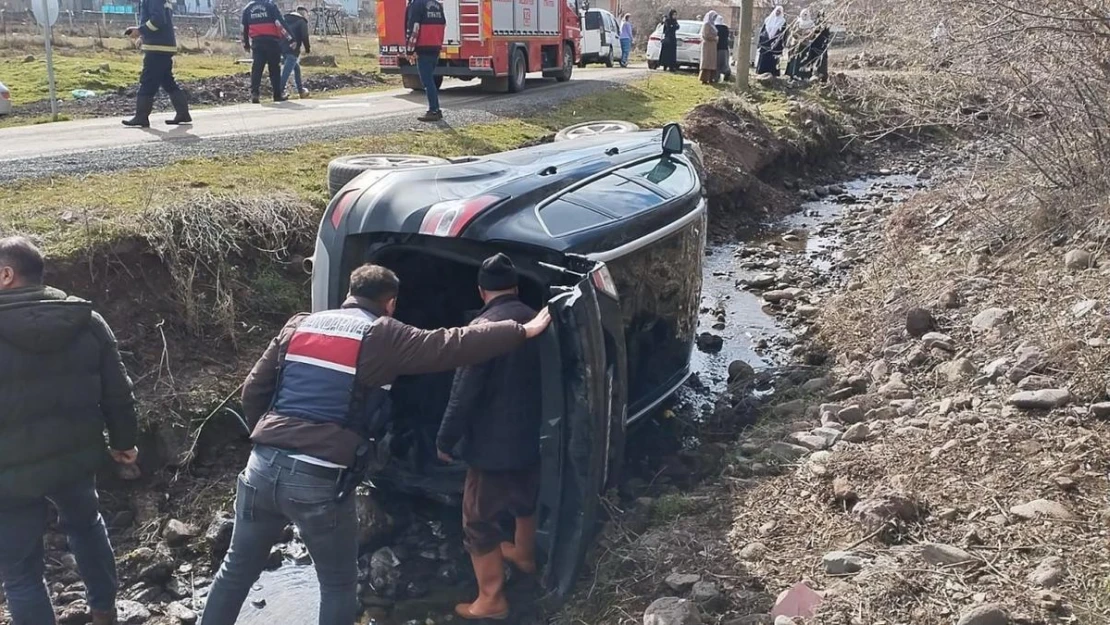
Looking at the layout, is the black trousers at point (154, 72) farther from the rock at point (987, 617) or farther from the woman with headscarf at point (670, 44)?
the woman with headscarf at point (670, 44)

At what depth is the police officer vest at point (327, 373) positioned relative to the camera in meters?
3.90

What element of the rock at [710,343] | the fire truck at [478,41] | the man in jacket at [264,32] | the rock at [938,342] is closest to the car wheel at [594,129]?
the rock at [710,343]

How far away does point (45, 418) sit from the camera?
158 inches

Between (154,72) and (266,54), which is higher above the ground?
(266,54)

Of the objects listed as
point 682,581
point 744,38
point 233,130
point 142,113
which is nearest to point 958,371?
point 682,581

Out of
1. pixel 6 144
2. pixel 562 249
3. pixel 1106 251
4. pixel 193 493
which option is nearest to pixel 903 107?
pixel 1106 251

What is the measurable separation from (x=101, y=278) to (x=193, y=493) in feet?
5.44

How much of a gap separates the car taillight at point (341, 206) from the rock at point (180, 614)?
2.09 m

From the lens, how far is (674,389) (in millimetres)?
6254

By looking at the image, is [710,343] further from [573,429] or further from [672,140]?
[573,429]

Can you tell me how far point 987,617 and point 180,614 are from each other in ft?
12.3

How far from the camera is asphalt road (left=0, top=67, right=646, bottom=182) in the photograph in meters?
9.09

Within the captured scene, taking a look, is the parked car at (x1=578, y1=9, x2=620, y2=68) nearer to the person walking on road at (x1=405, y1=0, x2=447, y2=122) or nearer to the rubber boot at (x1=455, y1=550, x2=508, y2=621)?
the person walking on road at (x1=405, y1=0, x2=447, y2=122)

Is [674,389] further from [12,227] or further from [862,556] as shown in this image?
[12,227]
